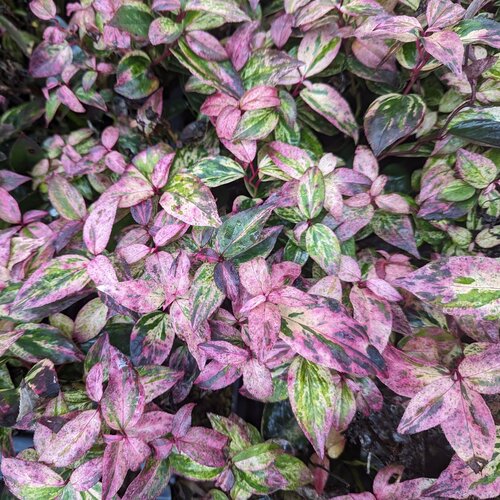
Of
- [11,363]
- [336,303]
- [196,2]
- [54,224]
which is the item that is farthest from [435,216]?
[11,363]

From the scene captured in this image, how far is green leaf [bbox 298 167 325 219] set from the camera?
2.05 ft

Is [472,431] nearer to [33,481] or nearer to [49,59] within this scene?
[33,481]

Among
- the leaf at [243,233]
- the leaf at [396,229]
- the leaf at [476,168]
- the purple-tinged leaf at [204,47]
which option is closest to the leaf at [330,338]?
the leaf at [243,233]

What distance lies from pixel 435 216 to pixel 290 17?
1.39 ft

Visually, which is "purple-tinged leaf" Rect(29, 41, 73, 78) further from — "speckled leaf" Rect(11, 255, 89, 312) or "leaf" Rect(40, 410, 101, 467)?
"leaf" Rect(40, 410, 101, 467)

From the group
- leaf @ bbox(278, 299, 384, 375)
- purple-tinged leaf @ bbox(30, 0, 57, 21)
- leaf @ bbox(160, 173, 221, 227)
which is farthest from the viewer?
purple-tinged leaf @ bbox(30, 0, 57, 21)

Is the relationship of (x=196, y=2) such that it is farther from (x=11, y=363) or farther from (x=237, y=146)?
(x=11, y=363)

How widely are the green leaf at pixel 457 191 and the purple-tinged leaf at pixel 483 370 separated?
259 mm

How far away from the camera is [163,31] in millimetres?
702

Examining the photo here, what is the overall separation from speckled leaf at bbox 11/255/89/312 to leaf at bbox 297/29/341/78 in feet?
1.61

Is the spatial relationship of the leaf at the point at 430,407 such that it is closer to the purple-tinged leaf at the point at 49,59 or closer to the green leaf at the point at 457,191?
the green leaf at the point at 457,191

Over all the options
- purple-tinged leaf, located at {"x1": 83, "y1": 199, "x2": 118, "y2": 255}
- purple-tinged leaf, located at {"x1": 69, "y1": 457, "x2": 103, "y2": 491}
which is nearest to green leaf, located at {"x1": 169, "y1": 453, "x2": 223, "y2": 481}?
purple-tinged leaf, located at {"x1": 69, "y1": 457, "x2": 103, "y2": 491}

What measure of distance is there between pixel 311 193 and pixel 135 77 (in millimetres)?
433

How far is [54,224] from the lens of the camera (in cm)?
80
